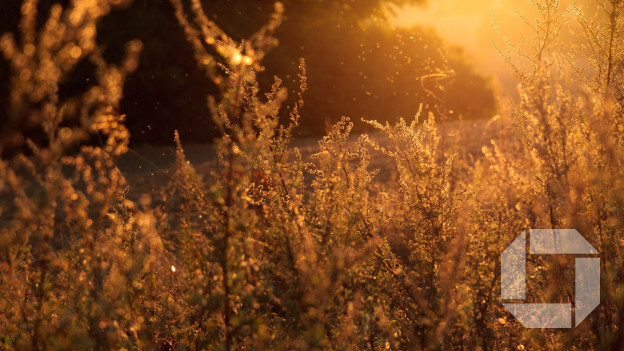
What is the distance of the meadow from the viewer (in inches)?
93.7

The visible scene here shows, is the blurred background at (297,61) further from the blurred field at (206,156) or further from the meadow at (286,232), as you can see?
the meadow at (286,232)

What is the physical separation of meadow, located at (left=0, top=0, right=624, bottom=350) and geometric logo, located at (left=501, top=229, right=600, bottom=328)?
0.06m

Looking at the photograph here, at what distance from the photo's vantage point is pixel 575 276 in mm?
2986

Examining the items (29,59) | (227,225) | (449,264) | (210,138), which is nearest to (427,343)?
(449,264)

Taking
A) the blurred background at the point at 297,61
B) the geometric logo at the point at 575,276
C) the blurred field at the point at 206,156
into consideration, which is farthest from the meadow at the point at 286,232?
the blurred background at the point at 297,61

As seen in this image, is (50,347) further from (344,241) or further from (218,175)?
(344,241)

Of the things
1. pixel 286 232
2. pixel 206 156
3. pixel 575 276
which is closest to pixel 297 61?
pixel 206 156

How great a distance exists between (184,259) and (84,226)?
1.71 ft

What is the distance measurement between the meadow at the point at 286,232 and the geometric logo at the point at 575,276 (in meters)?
0.06

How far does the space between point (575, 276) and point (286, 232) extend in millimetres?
1422

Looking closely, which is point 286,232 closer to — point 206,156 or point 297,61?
point 206,156

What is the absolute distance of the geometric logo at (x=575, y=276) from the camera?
295cm

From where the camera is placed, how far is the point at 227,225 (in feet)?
8.25

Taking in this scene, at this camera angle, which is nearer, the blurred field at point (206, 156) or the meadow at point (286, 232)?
the meadow at point (286, 232)
